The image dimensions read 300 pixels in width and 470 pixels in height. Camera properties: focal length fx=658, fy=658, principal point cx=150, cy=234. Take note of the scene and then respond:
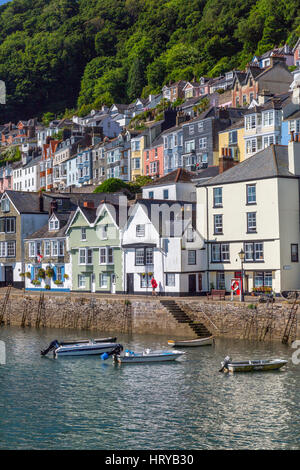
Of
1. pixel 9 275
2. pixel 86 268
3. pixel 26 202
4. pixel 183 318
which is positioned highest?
pixel 26 202

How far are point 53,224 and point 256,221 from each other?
24.9 m

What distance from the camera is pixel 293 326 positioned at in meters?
41.4

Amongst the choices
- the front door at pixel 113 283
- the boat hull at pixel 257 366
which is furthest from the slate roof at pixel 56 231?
the boat hull at pixel 257 366

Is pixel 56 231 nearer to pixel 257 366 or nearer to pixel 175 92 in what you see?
pixel 257 366

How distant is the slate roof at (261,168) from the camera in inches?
2005

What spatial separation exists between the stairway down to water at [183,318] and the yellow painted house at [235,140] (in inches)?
1440

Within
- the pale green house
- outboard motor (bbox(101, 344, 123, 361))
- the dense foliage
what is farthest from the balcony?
the dense foliage

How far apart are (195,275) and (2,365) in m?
19.1

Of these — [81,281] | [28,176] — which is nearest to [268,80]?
[81,281]

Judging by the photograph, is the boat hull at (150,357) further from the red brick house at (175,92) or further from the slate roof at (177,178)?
the red brick house at (175,92)

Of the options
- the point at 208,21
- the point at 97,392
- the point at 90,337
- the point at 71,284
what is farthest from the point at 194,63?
the point at 97,392

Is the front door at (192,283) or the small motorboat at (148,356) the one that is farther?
the front door at (192,283)

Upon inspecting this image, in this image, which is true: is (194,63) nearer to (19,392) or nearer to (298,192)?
(298,192)

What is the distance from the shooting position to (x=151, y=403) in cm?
3052
